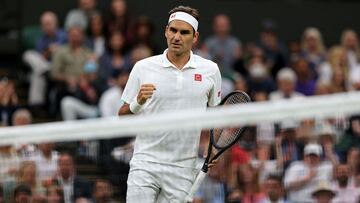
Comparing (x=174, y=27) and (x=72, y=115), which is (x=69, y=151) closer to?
(x=174, y=27)

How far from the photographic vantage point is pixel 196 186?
35.1 feet

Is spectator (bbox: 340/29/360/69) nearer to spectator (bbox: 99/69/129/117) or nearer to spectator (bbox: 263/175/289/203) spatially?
spectator (bbox: 99/69/129/117)

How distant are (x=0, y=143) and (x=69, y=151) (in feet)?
2.01

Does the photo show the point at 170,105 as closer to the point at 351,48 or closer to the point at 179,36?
the point at 179,36

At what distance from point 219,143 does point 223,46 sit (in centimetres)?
1009

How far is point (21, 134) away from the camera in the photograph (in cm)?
1097

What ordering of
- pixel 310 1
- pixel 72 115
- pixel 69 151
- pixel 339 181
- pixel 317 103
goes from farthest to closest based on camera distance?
pixel 310 1, pixel 72 115, pixel 69 151, pixel 339 181, pixel 317 103

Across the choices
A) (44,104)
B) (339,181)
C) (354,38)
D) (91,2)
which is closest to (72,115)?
(44,104)

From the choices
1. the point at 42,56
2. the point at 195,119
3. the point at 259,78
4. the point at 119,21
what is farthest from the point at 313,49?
the point at 195,119

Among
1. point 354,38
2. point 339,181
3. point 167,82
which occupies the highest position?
point 354,38

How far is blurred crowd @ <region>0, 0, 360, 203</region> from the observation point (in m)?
10.5

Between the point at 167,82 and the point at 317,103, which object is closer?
the point at 317,103

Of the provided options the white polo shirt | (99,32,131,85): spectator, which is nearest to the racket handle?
the white polo shirt

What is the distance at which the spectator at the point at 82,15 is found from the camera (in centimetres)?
2050
